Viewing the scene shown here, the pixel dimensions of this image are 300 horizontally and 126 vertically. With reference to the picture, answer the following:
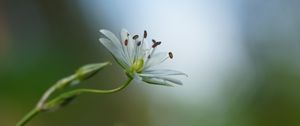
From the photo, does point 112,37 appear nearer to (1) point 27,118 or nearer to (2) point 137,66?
(2) point 137,66

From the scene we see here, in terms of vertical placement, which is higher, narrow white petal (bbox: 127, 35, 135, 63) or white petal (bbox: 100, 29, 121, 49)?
white petal (bbox: 100, 29, 121, 49)

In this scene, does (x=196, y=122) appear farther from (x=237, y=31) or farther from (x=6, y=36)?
(x=6, y=36)

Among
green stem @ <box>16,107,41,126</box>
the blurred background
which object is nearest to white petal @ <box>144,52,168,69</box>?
green stem @ <box>16,107,41,126</box>

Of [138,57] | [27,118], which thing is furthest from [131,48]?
[27,118]

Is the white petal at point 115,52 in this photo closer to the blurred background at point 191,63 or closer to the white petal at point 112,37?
the white petal at point 112,37

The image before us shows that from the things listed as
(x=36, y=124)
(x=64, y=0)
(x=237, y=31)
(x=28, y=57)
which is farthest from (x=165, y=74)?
(x=64, y=0)

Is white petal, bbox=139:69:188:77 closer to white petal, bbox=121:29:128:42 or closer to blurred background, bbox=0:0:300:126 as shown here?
white petal, bbox=121:29:128:42

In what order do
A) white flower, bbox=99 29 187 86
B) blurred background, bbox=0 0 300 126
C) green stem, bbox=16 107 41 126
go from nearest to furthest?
green stem, bbox=16 107 41 126 → white flower, bbox=99 29 187 86 → blurred background, bbox=0 0 300 126

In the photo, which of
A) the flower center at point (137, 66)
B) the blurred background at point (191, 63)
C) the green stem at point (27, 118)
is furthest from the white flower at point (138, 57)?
A: the blurred background at point (191, 63)

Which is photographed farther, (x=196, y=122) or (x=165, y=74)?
(x=196, y=122)
